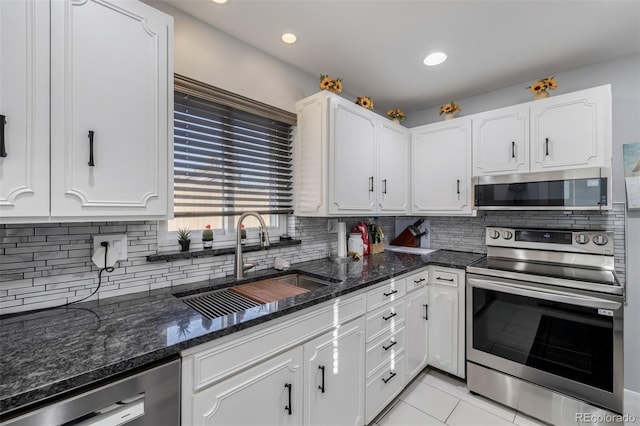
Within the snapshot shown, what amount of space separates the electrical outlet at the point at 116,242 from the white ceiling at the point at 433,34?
131 cm

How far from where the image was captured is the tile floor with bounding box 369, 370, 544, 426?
1829 mm

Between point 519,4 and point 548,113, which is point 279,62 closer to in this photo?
point 519,4

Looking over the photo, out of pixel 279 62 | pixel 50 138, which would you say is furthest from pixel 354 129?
pixel 50 138

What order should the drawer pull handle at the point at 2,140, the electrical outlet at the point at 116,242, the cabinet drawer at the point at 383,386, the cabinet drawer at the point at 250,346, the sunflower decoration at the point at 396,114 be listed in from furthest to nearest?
1. the sunflower decoration at the point at 396,114
2. the cabinet drawer at the point at 383,386
3. the electrical outlet at the point at 116,242
4. the cabinet drawer at the point at 250,346
5. the drawer pull handle at the point at 2,140

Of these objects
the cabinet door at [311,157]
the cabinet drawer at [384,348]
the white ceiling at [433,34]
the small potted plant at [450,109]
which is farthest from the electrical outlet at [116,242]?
the small potted plant at [450,109]

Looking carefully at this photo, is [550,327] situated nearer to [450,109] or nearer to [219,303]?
[450,109]

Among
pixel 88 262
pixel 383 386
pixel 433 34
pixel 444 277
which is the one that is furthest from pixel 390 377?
pixel 433 34

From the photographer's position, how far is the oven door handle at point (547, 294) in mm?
1622

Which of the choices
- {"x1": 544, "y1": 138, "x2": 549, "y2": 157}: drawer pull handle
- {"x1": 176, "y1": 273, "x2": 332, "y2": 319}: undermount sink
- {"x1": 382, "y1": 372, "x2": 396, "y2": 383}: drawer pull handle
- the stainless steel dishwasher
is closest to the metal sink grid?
{"x1": 176, "y1": 273, "x2": 332, "y2": 319}: undermount sink

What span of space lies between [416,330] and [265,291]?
1.29 meters

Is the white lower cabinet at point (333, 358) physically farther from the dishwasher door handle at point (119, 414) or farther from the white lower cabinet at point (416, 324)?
the dishwasher door handle at point (119, 414)

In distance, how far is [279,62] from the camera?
6.96 feet

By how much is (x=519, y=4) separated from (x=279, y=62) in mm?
1517

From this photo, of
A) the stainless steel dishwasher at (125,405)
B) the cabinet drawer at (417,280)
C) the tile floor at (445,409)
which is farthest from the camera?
the cabinet drawer at (417,280)
